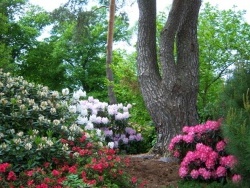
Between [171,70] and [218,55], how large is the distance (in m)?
3.87

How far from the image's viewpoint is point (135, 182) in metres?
5.02

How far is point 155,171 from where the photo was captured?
677 cm

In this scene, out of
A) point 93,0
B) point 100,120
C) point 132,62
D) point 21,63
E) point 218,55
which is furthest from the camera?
point 21,63

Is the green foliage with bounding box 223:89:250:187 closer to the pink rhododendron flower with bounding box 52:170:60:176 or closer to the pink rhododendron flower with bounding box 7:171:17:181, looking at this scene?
the pink rhododendron flower with bounding box 52:170:60:176

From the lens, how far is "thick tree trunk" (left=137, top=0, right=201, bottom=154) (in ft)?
25.1

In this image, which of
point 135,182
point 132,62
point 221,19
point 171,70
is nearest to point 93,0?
point 132,62

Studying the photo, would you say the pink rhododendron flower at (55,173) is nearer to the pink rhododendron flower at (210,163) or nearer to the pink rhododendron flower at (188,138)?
the pink rhododendron flower at (210,163)

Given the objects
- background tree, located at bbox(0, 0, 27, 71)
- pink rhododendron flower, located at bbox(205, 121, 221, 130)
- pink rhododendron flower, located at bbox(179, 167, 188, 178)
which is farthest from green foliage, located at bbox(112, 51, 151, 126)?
background tree, located at bbox(0, 0, 27, 71)

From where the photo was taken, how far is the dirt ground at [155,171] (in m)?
6.23

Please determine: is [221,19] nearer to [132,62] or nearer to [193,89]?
[132,62]

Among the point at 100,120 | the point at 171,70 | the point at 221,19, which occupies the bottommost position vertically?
the point at 100,120

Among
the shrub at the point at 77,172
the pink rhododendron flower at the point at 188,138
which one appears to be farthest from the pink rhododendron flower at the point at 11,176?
the pink rhododendron flower at the point at 188,138

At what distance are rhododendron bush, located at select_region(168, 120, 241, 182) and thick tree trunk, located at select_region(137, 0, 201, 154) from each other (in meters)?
0.91

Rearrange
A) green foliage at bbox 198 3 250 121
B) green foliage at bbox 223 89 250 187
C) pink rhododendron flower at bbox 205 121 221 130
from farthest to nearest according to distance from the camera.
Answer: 1. green foliage at bbox 198 3 250 121
2. pink rhododendron flower at bbox 205 121 221 130
3. green foliage at bbox 223 89 250 187
